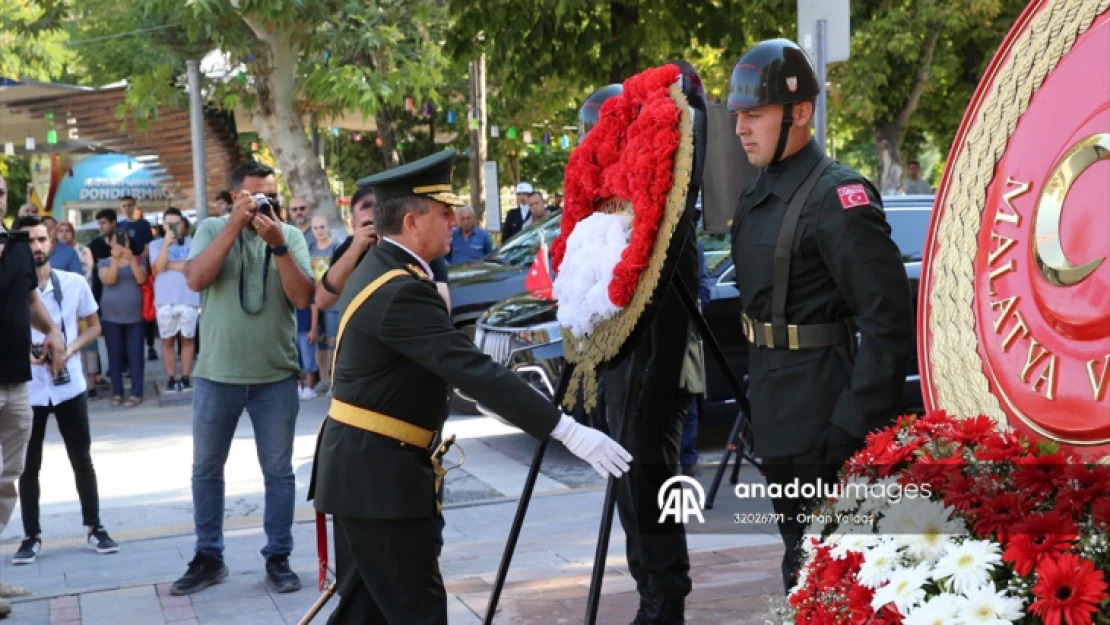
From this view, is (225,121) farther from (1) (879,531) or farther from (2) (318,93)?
(1) (879,531)

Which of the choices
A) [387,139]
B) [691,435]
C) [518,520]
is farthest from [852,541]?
[387,139]

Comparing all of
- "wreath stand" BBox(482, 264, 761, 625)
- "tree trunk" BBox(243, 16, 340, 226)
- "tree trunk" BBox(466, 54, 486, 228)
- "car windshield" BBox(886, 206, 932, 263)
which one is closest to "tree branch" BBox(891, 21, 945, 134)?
"tree trunk" BBox(466, 54, 486, 228)

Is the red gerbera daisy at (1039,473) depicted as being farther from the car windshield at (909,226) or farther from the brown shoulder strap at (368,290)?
the car windshield at (909,226)

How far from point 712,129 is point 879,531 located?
5.05 m

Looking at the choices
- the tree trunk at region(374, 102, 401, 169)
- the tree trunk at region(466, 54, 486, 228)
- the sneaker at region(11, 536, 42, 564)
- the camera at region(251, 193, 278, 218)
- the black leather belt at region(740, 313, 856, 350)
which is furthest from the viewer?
the tree trunk at region(374, 102, 401, 169)

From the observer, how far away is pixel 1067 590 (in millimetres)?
2275

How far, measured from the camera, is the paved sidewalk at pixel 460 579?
17.9 feet

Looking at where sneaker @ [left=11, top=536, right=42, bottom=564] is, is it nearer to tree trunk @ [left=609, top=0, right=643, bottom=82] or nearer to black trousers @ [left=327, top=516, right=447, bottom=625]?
black trousers @ [left=327, top=516, right=447, bottom=625]

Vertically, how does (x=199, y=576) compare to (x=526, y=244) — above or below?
below

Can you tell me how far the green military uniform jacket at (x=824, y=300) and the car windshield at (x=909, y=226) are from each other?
5.28 meters

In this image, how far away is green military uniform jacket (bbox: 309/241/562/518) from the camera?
3.70 metres

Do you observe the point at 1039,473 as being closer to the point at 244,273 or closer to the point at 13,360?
the point at 244,273

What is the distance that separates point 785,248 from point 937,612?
1.60 meters

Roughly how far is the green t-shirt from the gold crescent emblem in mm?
4165
